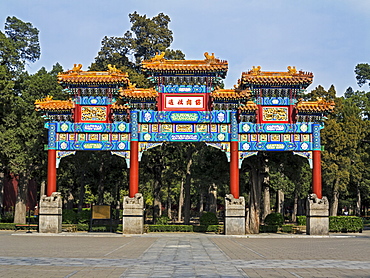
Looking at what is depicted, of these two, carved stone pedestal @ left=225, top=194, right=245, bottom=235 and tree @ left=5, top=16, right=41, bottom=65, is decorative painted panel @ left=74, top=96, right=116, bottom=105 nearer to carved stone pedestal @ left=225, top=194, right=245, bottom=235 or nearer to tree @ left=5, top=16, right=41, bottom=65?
carved stone pedestal @ left=225, top=194, right=245, bottom=235

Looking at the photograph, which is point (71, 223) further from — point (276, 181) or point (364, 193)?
point (364, 193)

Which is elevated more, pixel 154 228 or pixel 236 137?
pixel 236 137

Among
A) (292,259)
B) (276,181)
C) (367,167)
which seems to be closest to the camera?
(292,259)

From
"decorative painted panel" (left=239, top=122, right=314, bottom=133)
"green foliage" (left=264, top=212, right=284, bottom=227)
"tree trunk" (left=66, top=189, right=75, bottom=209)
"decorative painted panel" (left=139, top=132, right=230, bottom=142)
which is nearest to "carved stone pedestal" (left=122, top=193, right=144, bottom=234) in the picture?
"decorative painted panel" (left=139, top=132, right=230, bottom=142)

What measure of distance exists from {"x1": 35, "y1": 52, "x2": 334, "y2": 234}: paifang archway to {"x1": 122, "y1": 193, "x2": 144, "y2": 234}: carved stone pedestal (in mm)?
571

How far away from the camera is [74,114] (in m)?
35.1

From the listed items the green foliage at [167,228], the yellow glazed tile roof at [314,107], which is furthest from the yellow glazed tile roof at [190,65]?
the green foliage at [167,228]

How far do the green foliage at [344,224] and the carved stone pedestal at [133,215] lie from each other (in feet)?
45.1

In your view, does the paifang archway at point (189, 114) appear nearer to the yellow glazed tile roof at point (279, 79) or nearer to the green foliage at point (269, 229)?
the yellow glazed tile roof at point (279, 79)

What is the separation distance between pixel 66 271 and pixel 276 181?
38.2 metres

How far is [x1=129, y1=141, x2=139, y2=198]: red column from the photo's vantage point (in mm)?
33781

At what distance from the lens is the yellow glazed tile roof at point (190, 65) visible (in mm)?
34156

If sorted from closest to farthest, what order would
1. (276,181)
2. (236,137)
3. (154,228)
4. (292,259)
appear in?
(292,259), (236,137), (154,228), (276,181)

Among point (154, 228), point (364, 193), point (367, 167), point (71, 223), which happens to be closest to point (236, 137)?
point (154, 228)
